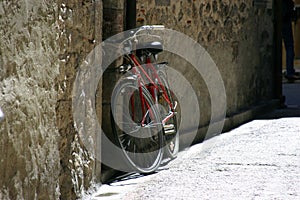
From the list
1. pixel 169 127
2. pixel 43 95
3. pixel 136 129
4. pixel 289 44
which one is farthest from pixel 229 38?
pixel 43 95

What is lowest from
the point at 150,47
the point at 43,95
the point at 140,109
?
the point at 140,109

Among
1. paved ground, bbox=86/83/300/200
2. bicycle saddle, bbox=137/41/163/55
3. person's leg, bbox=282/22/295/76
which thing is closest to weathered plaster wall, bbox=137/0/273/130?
bicycle saddle, bbox=137/41/163/55

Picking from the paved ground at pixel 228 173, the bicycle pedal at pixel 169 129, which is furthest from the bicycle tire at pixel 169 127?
the paved ground at pixel 228 173

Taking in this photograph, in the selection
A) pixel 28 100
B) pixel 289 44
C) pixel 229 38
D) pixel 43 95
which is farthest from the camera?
pixel 289 44

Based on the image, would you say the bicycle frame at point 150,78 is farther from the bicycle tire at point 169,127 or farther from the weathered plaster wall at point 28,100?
the weathered plaster wall at point 28,100

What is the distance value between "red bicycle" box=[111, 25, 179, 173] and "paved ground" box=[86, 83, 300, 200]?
7.0 inches

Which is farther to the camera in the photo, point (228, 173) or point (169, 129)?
point (169, 129)

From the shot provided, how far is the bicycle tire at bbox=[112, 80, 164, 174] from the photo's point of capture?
612cm

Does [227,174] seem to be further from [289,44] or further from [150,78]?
[289,44]

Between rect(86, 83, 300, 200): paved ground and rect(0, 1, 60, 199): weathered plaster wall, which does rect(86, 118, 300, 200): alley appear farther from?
rect(0, 1, 60, 199): weathered plaster wall

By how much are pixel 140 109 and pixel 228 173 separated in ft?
2.94

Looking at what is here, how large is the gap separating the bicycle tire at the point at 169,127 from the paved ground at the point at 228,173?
107 mm

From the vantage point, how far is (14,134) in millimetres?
4164

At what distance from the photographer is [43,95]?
4.61m
